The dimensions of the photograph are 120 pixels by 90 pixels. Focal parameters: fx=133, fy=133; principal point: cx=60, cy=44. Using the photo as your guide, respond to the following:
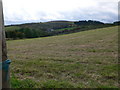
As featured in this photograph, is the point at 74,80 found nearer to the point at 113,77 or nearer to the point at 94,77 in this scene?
the point at 94,77

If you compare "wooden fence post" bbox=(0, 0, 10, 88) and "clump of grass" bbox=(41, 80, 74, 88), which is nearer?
"wooden fence post" bbox=(0, 0, 10, 88)

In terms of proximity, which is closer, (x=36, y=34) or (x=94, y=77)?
(x=94, y=77)

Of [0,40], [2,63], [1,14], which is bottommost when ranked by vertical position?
[2,63]

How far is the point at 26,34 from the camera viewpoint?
8594 centimetres

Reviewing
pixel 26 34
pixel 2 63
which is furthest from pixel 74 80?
pixel 26 34

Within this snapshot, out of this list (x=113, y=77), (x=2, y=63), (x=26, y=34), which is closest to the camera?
(x=2, y=63)

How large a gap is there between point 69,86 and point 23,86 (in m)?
1.70

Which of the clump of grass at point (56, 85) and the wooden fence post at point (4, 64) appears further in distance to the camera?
the clump of grass at point (56, 85)

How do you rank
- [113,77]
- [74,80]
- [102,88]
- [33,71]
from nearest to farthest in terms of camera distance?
[102,88], [74,80], [113,77], [33,71]

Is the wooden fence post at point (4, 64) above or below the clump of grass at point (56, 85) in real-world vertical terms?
above

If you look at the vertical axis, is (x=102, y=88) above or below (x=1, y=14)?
below

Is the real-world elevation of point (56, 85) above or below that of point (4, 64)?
below

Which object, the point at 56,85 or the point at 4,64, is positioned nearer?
the point at 4,64

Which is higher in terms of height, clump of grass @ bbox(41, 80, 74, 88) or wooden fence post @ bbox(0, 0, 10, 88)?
wooden fence post @ bbox(0, 0, 10, 88)
